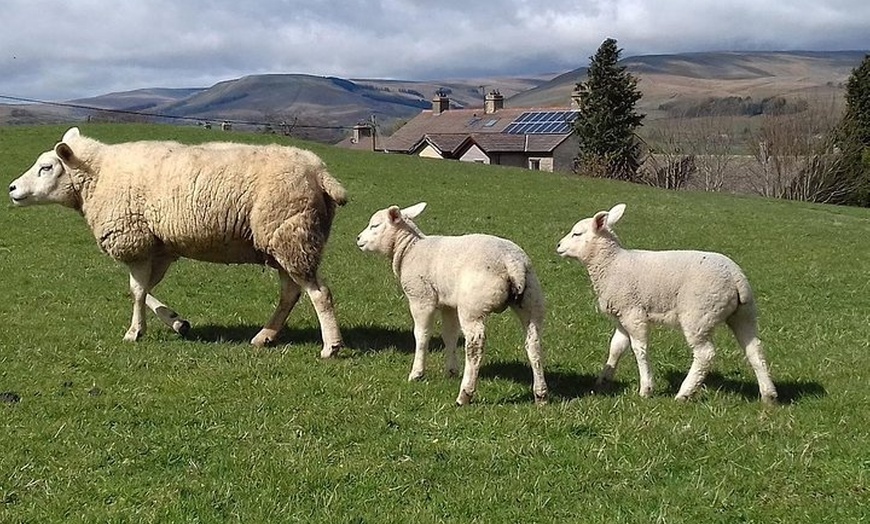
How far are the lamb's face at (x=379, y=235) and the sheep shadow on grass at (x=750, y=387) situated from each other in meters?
3.11

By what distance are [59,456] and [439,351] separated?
4.57m

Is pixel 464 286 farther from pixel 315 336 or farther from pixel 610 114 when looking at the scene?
pixel 610 114

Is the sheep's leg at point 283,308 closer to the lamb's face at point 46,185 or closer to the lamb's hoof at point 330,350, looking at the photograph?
the lamb's hoof at point 330,350

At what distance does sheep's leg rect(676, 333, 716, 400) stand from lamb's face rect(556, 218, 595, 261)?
135 centimetres

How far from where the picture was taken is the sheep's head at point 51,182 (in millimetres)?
10367

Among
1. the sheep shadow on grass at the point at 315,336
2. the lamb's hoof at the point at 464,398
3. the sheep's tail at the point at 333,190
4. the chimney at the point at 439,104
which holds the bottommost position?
the chimney at the point at 439,104

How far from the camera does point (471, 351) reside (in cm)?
754

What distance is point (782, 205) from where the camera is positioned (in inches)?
1479

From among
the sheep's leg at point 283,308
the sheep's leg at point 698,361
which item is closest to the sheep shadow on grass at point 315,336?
the sheep's leg at point 283,308

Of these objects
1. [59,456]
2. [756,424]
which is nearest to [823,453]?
[756,424]

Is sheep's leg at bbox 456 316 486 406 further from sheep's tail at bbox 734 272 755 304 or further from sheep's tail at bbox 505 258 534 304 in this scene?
sheep's tail at bbox 734 272 755 304

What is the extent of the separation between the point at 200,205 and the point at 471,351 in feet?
12.7

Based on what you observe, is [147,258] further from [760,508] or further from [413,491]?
[760,508]

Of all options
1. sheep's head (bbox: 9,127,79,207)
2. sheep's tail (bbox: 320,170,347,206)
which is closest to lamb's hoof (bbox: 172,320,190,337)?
sheep's head (bbox: 9,127,79,207)
